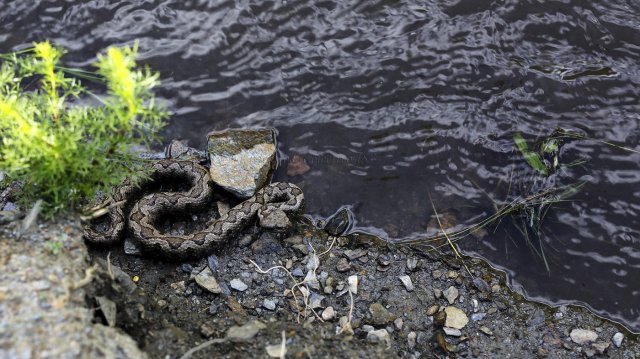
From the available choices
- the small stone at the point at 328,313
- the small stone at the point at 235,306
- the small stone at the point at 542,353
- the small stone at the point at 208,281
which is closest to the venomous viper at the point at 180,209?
the small stone at the point at 208,281

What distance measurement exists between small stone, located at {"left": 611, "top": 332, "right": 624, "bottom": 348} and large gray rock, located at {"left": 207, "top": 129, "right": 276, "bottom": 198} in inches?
163

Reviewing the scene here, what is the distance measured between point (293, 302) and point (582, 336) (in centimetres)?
287

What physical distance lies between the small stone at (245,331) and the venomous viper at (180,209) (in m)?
1.49

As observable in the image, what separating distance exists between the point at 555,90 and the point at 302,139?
3.26 meters

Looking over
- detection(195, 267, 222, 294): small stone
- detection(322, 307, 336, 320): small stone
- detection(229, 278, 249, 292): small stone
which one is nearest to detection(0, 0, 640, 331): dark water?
detection(322, 307, 336, 320): small stone

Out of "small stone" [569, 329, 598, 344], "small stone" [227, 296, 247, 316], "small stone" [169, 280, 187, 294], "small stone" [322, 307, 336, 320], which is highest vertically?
"small stone" [169, 280, 187, 294]

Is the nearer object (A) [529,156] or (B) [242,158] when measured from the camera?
(A) [529,156]

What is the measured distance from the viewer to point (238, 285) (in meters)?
6.41

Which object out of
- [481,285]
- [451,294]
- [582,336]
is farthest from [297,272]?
[582,336]

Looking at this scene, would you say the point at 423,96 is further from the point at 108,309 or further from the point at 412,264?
the point at 108,309

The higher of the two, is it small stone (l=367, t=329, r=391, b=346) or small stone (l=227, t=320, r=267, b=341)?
small stone (l=227, t=320, r=267, b=341)

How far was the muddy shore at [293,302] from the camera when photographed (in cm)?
467

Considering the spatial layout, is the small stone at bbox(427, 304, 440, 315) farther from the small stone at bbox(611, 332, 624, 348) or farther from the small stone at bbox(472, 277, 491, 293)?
the small stone at bbox(611, 332, 624, 348)

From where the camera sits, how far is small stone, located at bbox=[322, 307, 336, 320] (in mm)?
6152
